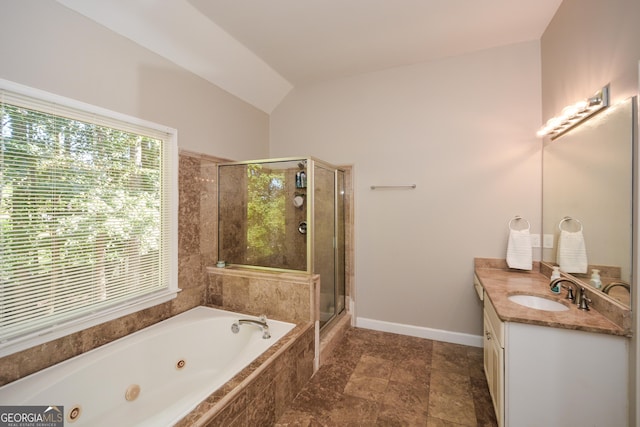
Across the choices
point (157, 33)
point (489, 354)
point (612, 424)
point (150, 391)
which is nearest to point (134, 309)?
point (150, 391)

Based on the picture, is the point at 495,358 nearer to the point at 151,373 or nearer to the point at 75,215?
the point at 151,373

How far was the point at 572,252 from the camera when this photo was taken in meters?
1.85

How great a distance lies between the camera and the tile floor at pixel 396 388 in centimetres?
174

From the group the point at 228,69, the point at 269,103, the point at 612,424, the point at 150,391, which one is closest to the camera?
the point at 612,424

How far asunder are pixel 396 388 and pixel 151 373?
1.78 m

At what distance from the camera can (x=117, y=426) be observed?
1518 mm

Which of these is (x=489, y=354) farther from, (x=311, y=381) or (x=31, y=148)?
(x=31, y=148)

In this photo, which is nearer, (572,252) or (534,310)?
(534,310)

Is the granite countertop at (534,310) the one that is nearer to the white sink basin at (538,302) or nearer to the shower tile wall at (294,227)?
the white sink basin at (538,302)

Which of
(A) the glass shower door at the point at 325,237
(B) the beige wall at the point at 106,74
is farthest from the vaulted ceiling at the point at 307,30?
(A) the glass shower door at the point at 325,237

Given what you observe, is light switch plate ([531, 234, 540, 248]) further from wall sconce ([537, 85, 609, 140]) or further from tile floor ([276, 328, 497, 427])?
tile floor ([276, 328, 497, 427])

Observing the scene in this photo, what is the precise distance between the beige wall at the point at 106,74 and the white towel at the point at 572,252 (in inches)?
117

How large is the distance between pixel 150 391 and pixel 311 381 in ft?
3.72

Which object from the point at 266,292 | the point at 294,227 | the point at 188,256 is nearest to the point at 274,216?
the point at 294,227
